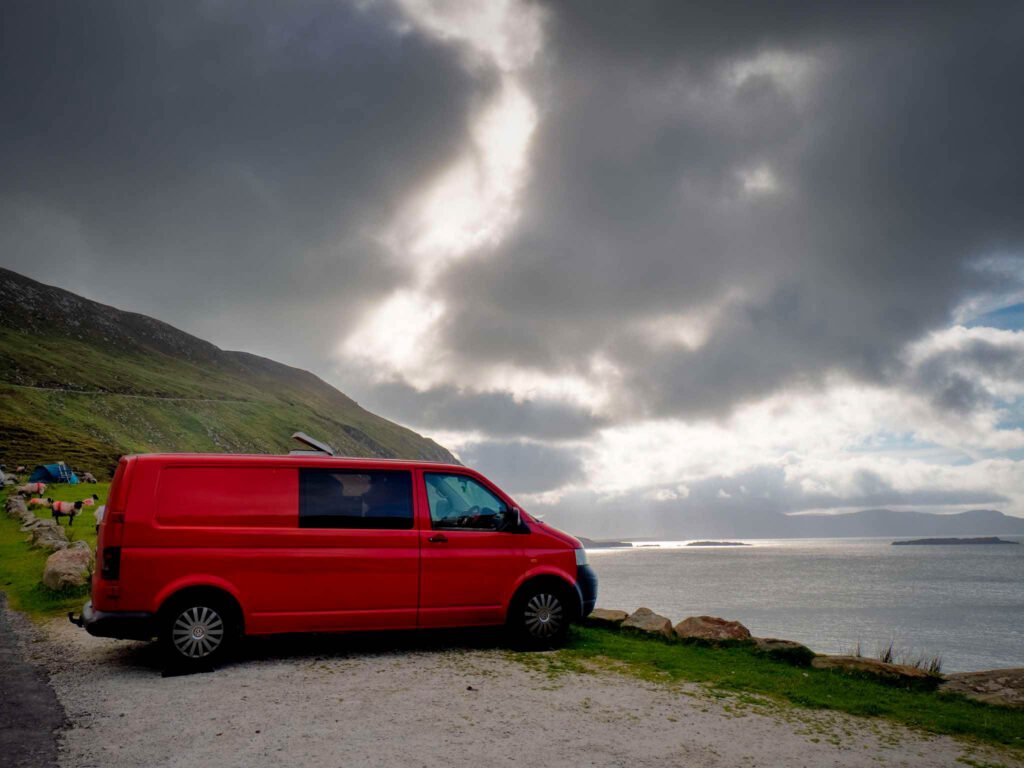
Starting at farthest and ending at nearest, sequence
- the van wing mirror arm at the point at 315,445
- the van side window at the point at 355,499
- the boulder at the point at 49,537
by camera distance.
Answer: the boulder at the point at 49,537
the van wing mirror arm at the point at 315,445
the van side window at the point at 355,499

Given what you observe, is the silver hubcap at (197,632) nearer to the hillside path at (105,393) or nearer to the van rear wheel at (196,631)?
the van rear wheel at (196,631)

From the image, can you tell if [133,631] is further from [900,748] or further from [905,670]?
[905,670]

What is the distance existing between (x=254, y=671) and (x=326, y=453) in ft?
10.7

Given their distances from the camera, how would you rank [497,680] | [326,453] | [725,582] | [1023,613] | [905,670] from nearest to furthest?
[497,680]
[905,670]
[326,453]
[1023,613]
[725,582]

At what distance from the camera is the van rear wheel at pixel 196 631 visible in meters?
9.22

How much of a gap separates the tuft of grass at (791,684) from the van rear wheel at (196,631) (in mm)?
4581

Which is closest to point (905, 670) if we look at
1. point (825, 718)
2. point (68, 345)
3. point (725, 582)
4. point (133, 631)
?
point (825, 718)

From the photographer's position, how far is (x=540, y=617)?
11.0m

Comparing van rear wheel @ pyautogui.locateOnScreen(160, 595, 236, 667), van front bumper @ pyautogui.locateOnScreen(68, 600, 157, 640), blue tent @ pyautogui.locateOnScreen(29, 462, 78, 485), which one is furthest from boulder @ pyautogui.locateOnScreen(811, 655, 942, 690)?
blue tent @ pyautogui.locateOnScreen(29, 462, 78, 485)

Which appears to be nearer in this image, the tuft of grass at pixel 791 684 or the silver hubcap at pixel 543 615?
the tuft of grass at pixel 791 684

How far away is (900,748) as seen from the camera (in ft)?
22.3

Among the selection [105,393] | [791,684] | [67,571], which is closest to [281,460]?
[791,684]

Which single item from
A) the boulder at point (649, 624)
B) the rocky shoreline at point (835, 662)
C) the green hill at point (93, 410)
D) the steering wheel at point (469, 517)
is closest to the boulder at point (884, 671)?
the rocky shoreline at point (835, 662)

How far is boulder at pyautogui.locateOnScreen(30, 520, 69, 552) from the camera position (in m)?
22.3
